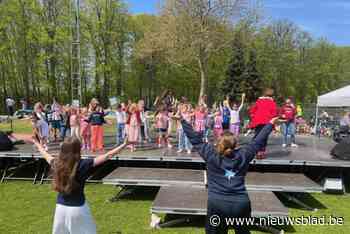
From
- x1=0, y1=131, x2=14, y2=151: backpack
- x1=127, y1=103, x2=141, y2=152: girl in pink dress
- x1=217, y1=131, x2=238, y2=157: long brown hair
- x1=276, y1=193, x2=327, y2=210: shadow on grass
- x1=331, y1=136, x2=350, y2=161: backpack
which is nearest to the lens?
x1=217, y1=131, x2=238, y2=157: long brown hair

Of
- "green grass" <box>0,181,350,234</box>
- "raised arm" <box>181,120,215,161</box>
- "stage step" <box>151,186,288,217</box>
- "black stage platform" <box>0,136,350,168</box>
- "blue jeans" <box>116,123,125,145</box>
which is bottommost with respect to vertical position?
"green grass" <box>0,181,350,234</box>

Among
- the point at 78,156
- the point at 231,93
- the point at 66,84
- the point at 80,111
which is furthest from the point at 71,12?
the point at 78,156

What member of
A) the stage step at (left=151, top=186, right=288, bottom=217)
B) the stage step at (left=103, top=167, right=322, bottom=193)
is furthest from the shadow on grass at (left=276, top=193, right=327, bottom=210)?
the stage step at (left=151, top=186, right=288, bottom=217)

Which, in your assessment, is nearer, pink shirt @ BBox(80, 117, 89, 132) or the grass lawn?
the grass lawn

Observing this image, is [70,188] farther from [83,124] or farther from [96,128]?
[83,124]

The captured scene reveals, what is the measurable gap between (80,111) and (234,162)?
28.6ft

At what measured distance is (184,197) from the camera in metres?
6.35

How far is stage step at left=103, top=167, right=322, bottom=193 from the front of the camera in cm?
676

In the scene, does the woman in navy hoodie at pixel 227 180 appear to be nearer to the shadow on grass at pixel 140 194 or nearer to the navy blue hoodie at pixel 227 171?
the navy blue hoodie at pixel 227 171

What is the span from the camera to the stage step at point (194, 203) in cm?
559

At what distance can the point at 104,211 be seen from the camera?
678cm

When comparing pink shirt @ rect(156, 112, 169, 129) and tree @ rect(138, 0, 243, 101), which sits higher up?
tree @ rect(138, 0, 243, 101)

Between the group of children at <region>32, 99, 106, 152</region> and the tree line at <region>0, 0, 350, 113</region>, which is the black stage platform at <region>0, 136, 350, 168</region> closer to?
the group of children at <region>32, 99, 106, 152</region>

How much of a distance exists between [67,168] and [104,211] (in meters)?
4.02
